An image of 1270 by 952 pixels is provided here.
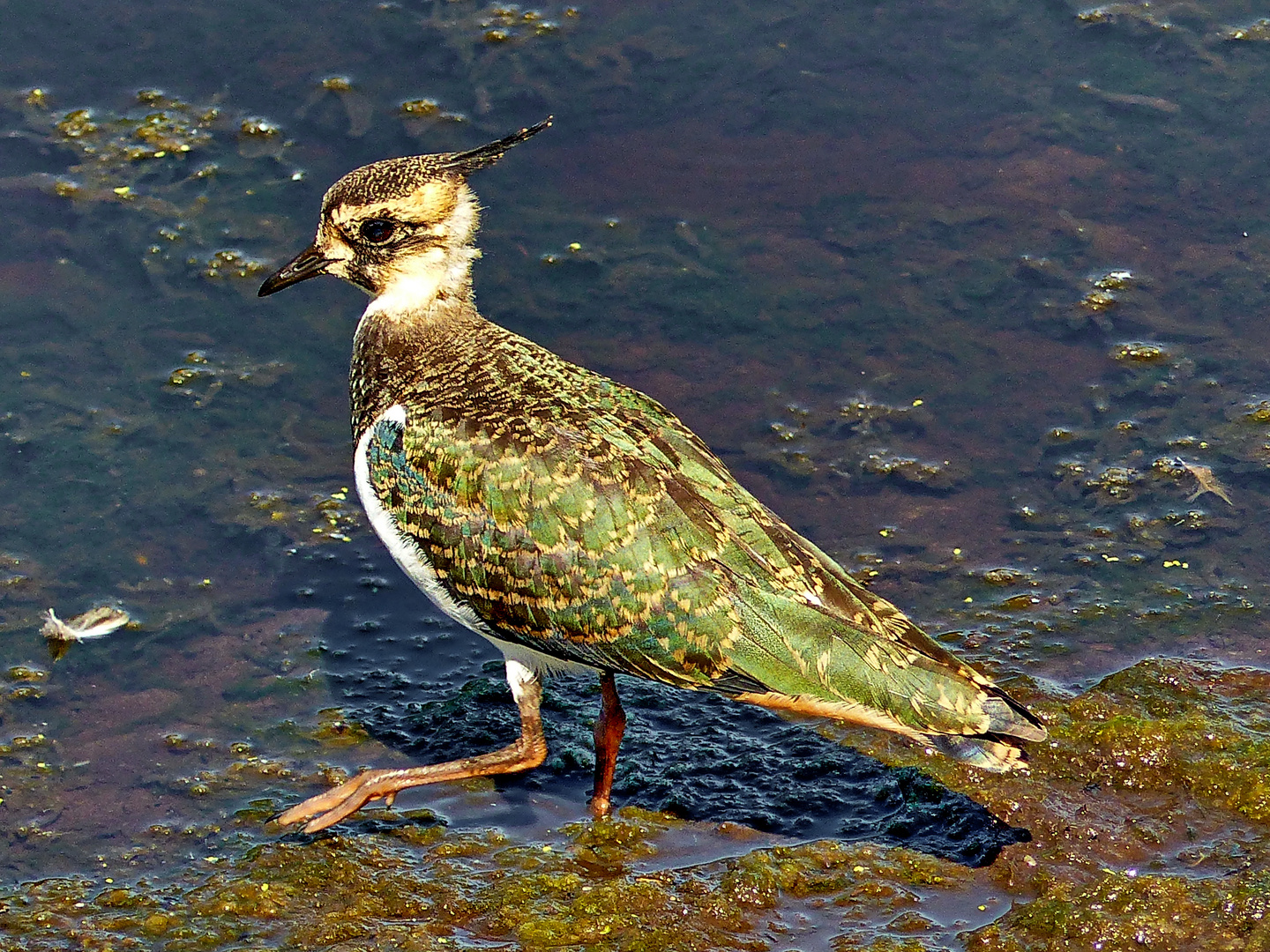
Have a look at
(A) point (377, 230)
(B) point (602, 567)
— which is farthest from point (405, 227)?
(B) point (602, 567)

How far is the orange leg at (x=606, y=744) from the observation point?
6.35m

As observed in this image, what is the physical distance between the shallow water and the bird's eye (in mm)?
1810

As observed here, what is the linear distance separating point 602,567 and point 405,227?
75.6 inches

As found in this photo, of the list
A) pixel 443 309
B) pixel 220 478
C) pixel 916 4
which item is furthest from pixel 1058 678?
pixel 916 4

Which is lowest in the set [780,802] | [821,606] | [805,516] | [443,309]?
[780,802]

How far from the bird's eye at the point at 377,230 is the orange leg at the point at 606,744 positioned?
85.1 inches

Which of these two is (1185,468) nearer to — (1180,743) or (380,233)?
(1180,743)

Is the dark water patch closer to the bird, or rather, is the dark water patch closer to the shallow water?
the shallow water

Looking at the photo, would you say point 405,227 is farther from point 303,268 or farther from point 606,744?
point 606,744

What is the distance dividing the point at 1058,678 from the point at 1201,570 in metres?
1.08

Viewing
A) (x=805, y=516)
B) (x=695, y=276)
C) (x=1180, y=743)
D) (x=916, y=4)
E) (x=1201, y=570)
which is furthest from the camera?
(x=916, y=4)

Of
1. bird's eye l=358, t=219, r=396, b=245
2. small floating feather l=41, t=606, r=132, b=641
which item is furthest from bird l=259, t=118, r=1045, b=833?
small floating feather l=41, t=606, r=132, b=641

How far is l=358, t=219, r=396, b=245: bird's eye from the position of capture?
6.74 m

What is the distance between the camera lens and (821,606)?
19.1 feet
